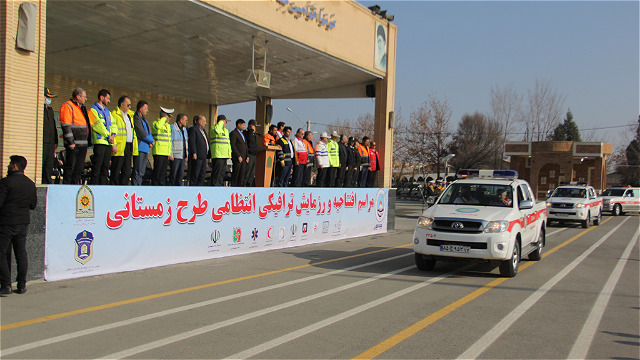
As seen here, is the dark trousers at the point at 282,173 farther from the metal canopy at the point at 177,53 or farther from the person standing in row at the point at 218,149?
the metal canopy at the point at 177,53

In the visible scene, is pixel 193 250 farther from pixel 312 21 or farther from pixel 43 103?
pixel 312 21

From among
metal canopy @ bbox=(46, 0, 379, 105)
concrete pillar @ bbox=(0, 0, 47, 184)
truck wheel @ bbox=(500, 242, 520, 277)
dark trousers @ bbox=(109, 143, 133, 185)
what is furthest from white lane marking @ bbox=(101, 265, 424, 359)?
metal canopy @ bbox=(46, 0, 379, 105)

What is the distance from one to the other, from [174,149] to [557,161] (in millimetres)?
49697

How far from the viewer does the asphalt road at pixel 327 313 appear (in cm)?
514

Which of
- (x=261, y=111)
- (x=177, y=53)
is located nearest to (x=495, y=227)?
(x=177, y=53)

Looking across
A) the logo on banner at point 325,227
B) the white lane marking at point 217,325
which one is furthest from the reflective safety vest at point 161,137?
the logo on banner at point 325,227

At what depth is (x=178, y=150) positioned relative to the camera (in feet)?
37.1

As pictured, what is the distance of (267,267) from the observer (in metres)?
10.0

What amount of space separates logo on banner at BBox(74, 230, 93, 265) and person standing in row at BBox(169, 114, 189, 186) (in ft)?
10.5

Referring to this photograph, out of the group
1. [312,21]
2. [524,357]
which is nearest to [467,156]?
[312,21]

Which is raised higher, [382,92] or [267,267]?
[382,92]

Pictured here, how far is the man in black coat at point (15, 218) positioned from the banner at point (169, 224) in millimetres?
721

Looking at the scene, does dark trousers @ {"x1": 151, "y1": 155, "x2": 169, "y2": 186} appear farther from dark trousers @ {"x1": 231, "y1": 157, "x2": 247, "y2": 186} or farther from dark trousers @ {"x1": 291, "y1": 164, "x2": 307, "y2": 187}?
dark trousers @ {"x1": 291, "y1": 164, "x2": 307, "y2": 187}

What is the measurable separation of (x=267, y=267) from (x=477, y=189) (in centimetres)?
462
